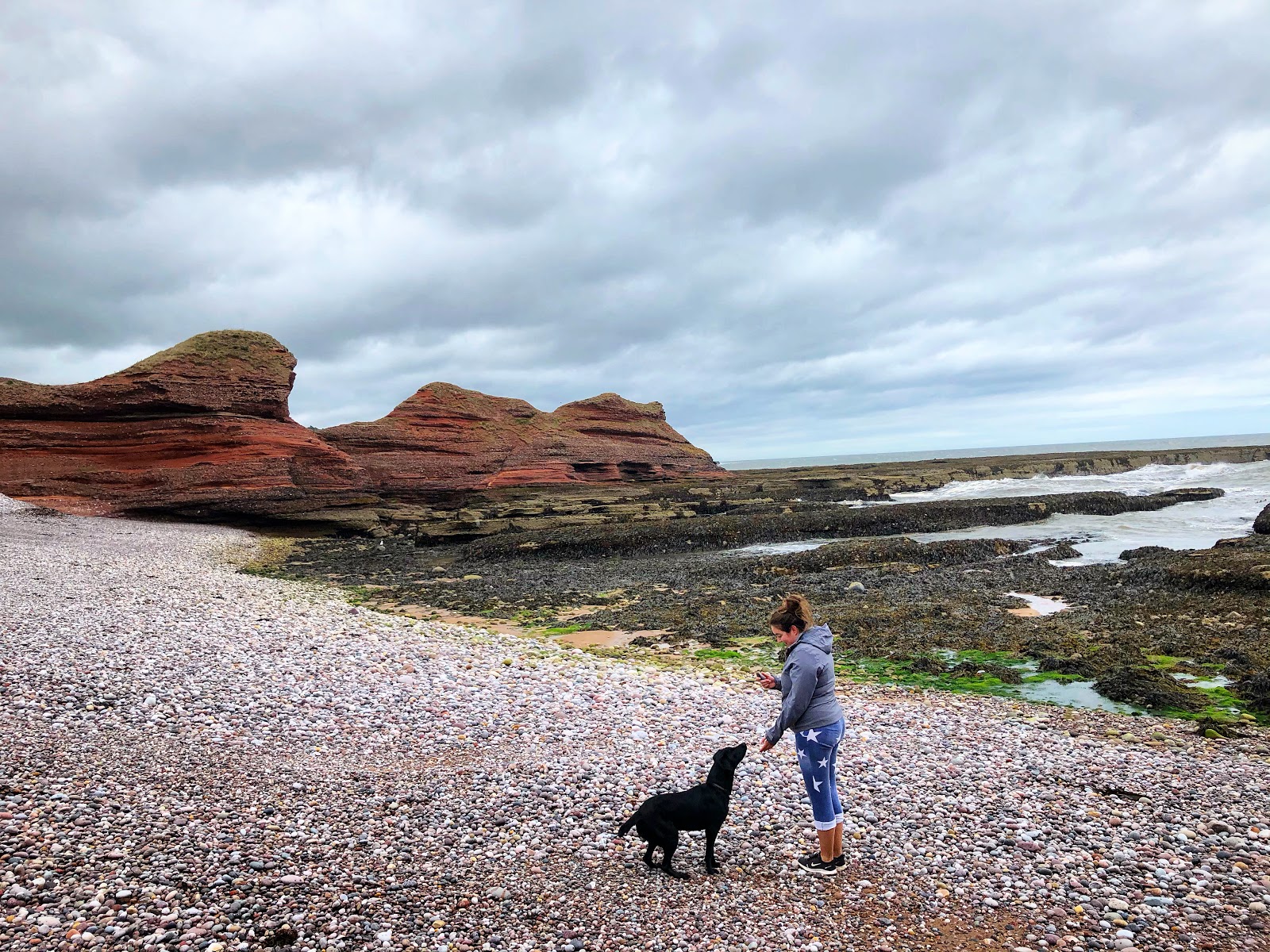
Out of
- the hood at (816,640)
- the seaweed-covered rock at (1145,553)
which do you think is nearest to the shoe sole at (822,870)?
the hood at (816,640)

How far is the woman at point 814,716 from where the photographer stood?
4820 mm

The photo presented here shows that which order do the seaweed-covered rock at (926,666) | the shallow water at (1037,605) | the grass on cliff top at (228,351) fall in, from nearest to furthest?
the seaweed-covered rock at (926,666) → the shallow water at (1037,605) → the grass on cliff top at (228,351)

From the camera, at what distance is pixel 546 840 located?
534 centimetres

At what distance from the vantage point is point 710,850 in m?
4.87

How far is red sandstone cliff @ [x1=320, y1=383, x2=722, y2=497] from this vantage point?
154ft

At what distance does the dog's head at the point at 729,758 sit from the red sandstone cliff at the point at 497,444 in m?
43.3

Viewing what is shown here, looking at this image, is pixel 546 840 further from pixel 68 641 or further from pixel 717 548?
pixel 717 548

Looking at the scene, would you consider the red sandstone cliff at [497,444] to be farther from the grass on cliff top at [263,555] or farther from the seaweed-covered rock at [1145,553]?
the seaweed-covered rock at [1145,553]

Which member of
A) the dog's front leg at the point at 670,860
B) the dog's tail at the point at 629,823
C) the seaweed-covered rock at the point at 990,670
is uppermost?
the dog's tail at the point at 629,823

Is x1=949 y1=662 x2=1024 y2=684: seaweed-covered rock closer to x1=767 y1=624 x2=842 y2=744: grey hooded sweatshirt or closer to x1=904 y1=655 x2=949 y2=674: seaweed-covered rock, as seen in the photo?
x1=904 y1=655 x2=949 y2=674: seaweed-covered rock

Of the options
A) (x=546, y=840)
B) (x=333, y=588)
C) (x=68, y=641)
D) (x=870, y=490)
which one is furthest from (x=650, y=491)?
(x=546, y=840)

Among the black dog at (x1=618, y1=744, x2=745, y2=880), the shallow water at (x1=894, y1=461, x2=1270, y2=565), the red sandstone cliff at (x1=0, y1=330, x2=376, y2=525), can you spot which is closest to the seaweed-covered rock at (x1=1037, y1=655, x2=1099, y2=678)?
the black dog at (x1=618, y1=744, x2=745, y2=880)

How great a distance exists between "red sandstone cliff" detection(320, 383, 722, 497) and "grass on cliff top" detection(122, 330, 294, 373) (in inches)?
311

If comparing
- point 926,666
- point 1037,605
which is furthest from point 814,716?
point 1037,605
